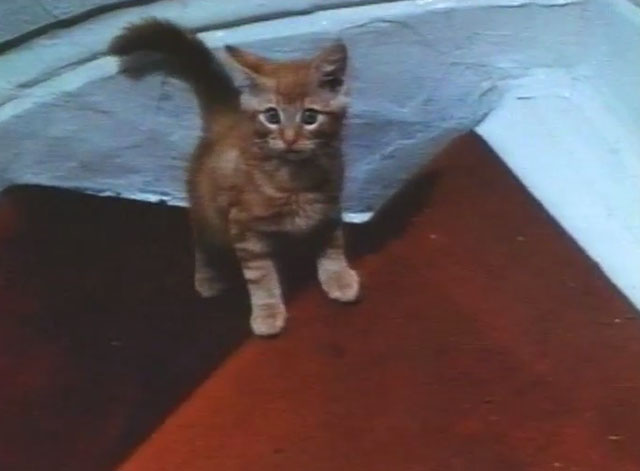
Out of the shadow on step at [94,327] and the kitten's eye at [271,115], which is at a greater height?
the kitten's eye at [271,115]

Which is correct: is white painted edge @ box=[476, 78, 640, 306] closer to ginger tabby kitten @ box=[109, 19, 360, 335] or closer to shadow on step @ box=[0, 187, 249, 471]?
ginger tabby kitten @ box=[109, 19, 360, 335]

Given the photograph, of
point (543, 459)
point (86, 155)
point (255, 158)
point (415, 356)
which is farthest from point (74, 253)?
point (543, 459)

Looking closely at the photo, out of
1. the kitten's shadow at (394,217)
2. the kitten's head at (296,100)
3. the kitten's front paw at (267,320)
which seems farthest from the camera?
the kitten's shadow at (394,217)

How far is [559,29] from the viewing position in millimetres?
1289

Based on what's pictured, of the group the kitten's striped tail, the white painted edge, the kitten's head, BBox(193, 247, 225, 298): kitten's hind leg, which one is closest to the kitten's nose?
the kitten's head

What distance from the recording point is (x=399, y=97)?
133 centimetres

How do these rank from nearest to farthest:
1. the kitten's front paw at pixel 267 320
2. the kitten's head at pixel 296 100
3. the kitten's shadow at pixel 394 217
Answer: the kitten's head at pixel 296 100, the kitten's front paw at pixel 267 320, the kitten's shadow at pixel 394 217

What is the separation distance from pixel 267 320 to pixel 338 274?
0.33 feet

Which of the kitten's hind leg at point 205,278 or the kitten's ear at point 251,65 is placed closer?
the kitten's ear at point 251,65

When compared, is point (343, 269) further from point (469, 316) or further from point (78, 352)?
point (78, 352)

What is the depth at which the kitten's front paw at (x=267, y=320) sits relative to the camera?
1185 millimetres

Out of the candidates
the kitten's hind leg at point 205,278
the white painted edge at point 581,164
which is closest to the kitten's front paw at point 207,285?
the kitten's hind leg at point 205,278

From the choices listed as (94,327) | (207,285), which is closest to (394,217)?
(207,285)

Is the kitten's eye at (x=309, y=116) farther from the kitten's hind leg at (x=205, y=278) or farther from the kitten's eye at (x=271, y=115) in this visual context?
the kitten's hind leg at (x=205, y=278)
